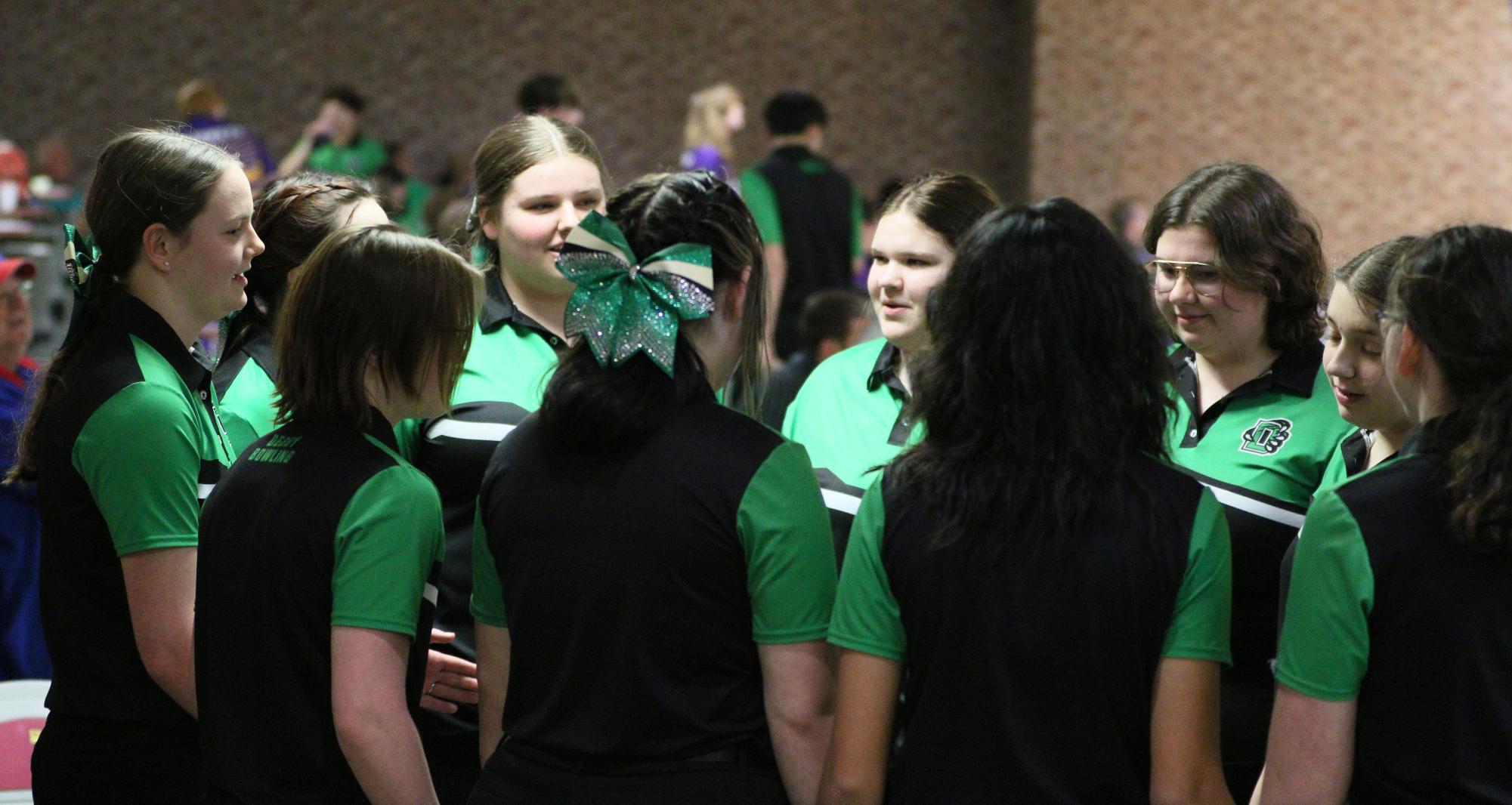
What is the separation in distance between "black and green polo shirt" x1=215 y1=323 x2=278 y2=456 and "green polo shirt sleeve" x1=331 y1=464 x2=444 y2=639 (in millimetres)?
570

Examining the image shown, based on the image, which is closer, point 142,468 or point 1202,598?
point 1202,598

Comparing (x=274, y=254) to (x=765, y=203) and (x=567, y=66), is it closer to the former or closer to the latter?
(x=765, y=203)

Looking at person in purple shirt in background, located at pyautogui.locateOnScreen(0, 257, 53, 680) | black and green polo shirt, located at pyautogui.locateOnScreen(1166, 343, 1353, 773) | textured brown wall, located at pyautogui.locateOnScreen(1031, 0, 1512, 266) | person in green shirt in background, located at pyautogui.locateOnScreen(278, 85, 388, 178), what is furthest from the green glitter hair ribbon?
textured brown wall, located at pyautogui.locateOnScreen(1031, 0, 1512, 266)

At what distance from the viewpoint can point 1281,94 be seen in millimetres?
8844

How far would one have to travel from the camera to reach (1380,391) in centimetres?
185

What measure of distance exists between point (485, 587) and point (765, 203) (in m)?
4.77

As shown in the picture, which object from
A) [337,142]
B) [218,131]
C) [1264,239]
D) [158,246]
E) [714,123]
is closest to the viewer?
[158,246]

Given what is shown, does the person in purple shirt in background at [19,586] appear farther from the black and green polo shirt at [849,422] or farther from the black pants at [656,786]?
the black pants at [656,786]

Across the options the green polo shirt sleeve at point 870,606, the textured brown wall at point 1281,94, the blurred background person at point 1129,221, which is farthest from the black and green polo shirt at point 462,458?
the textured brown wall at point 1281,94

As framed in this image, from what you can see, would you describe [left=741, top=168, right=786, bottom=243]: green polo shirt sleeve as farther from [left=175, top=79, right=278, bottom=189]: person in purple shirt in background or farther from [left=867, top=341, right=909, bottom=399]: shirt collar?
[left=867, top=341, right=909, bottom=399]: shirt collar

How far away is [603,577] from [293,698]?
376mm

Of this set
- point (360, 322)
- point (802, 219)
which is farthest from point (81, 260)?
point (802, 219)

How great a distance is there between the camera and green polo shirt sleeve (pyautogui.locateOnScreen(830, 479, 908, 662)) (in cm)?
146

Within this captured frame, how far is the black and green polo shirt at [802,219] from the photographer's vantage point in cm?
630
